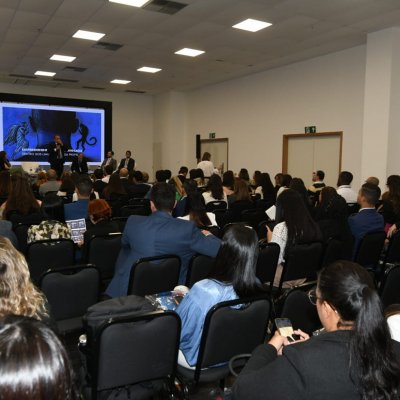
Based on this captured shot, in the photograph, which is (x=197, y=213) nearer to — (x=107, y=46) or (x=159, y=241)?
(x=159, y=241)

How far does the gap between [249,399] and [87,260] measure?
262 centimetres

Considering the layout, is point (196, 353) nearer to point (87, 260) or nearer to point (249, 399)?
point (249, 399)

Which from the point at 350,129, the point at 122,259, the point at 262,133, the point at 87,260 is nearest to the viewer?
the point at 122,259

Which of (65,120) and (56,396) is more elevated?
(65,120)

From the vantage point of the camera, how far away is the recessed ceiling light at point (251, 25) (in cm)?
708

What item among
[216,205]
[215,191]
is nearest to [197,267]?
[216,205]

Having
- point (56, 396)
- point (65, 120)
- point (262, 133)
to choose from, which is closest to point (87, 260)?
point (56, 396)

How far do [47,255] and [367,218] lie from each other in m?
3.37

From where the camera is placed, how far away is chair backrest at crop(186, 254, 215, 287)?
313cm

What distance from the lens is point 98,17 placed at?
7012mm

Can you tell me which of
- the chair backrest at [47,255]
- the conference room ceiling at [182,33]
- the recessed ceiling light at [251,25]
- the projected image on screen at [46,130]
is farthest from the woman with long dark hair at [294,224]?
the projected image on screen at [46,130]

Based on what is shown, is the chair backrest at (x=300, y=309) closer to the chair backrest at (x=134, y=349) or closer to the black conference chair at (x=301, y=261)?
the chair backrest at (x=134, y=349)

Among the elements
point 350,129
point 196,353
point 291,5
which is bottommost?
point 196,353

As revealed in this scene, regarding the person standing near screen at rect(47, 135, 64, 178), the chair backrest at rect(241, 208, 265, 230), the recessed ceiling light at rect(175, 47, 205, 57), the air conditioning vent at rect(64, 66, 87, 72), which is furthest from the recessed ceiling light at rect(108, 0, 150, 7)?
the person standing near screen at rect(47, 135, 64, 178)
